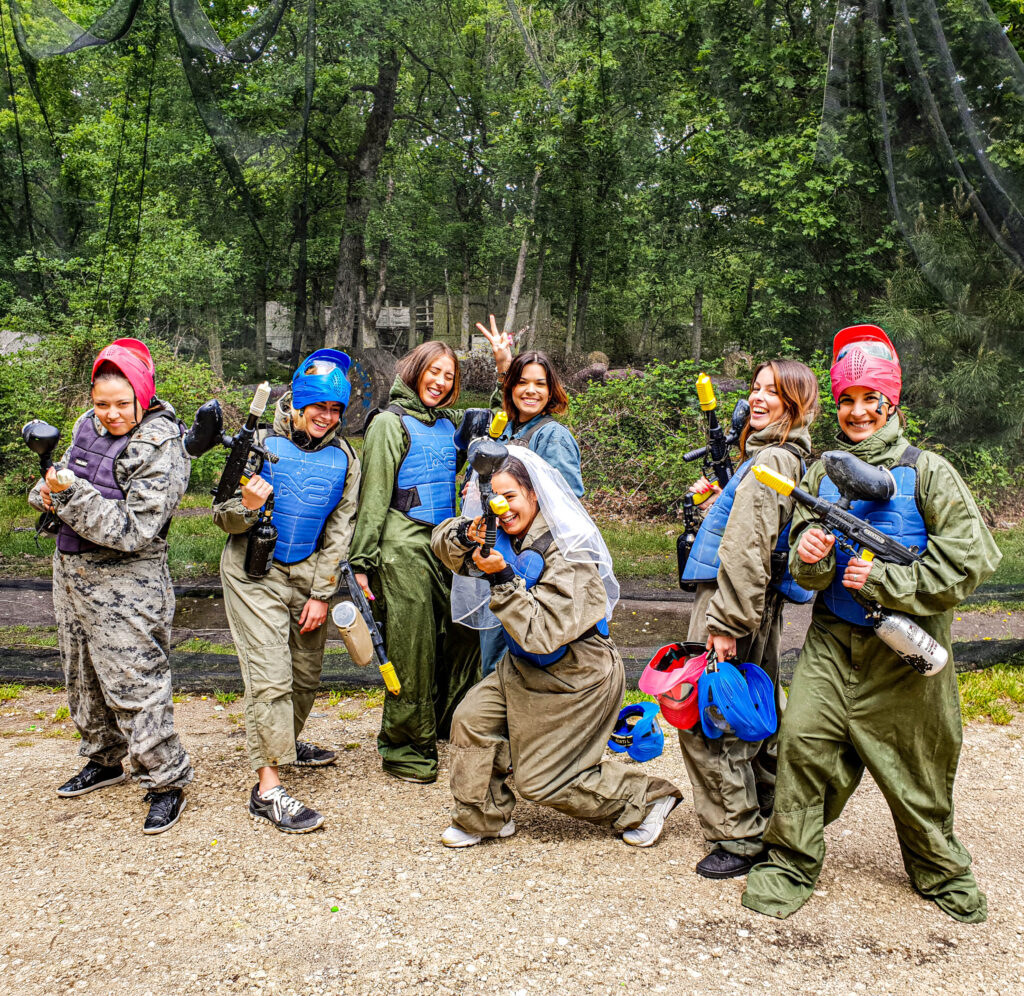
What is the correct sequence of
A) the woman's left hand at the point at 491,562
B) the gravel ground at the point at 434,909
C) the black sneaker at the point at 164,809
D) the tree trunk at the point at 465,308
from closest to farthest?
1. the gravel ground at the point at 434,909
2. the woman's left hand at the point at 491,562
3. the black sneaker at the point at 164,809
4. the tree trunk at the point at 465,308

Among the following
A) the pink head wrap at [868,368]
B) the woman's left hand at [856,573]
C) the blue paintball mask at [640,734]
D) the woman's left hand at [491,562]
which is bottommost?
the blue paintball mask at [640,734]

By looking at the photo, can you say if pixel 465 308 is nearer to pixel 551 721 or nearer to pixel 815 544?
pixel 551 721

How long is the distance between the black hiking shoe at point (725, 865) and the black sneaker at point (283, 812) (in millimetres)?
1738

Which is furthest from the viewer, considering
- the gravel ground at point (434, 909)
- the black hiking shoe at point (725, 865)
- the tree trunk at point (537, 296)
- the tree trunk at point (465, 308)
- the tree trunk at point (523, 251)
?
the tree trunk at point (537, 296)

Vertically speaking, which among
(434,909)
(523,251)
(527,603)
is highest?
(523,251)

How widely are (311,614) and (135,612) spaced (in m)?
0.81

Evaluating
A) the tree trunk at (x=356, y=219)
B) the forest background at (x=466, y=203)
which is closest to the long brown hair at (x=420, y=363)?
the forest background at (x=466, y=203)

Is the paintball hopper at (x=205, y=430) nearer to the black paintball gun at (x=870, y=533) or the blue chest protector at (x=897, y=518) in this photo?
the black paintball gun at (x=870, y=533)

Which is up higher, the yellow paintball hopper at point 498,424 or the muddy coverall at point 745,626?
the yellow paintball hopper at point 498,424

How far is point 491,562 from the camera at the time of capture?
3.24m

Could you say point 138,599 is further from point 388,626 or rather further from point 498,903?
point 498,903

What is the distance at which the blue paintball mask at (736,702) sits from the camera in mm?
3244

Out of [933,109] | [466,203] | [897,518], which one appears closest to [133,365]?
[897,518]

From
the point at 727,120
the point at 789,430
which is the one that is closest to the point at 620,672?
the point at 789,430
